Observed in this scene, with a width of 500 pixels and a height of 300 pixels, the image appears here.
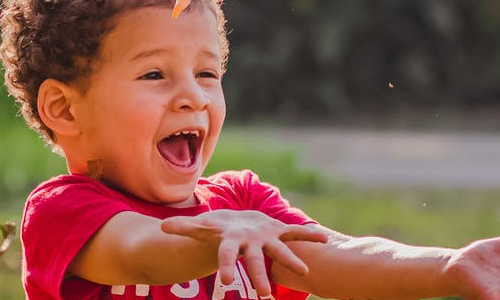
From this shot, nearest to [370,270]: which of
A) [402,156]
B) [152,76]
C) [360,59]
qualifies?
[152,76]

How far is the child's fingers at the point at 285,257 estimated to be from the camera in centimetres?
191

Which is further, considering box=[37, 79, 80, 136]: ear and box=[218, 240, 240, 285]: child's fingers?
box=[37, 79, 80, 136]: ear

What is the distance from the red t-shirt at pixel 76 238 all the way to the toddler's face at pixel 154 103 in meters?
0.07

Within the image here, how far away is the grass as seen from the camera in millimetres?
5902

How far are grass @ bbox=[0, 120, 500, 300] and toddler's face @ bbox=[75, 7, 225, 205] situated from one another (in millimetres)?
2455

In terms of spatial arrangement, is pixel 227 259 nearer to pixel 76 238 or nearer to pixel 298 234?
pixel 298 234

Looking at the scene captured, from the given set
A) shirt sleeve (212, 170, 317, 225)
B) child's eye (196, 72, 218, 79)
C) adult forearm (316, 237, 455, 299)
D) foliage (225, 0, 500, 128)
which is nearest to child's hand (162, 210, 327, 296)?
adult forearm (316, 237, 455, 299)

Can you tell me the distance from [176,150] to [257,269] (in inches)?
32.2

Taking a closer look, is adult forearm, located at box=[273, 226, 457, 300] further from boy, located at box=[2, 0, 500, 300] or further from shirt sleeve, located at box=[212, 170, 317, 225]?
shirt sleeve, located at box=[212, 170, 317, 225]

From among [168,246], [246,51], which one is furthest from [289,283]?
[246,51]

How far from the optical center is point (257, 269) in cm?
188

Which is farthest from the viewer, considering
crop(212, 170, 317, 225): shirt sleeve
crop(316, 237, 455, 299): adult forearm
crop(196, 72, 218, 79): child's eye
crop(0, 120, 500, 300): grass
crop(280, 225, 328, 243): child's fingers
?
crop(0, 120, 500, 300): grass

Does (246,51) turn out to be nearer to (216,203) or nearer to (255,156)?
(255,156)

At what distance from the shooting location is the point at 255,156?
7613 mm
